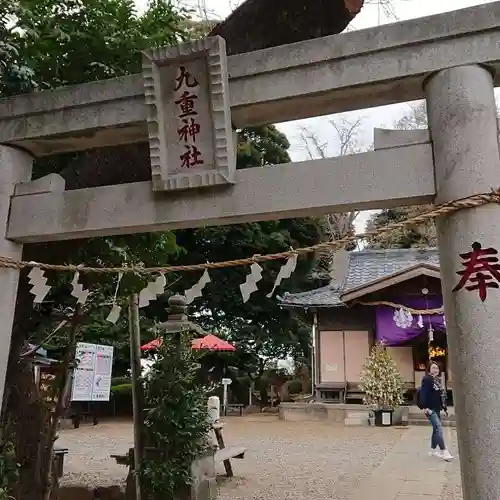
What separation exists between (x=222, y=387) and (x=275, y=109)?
17.9 meters

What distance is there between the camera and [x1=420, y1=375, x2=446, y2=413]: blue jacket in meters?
9.02

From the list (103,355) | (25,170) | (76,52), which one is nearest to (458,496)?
(103,355)

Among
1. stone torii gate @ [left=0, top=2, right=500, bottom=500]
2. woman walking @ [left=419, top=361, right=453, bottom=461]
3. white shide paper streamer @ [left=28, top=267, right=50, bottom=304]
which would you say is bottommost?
woman walking @ [left=419, top=361, right=453, bottom=461]

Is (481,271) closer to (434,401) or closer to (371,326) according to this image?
(434,401)

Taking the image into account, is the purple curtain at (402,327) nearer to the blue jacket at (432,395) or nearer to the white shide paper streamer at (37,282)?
the blue jacket at (432,395)

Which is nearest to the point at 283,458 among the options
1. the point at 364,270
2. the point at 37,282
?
the point at 37,282

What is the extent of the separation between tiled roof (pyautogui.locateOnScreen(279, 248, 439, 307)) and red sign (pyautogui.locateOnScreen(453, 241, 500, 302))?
1405 centimetres

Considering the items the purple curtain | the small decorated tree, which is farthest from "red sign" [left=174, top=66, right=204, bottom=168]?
the purple curtain

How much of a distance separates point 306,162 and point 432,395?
6.96m

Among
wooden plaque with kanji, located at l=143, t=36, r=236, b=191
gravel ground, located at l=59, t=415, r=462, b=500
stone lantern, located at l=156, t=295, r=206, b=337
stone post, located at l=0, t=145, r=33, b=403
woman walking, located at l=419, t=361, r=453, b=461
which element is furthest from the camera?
woman walking, located at l=419, t=361, r=453, b=461

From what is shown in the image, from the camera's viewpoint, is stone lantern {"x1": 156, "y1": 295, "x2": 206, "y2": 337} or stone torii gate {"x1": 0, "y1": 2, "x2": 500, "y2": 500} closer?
stone torii gate {"x1": 0, "y1": 2, "x2": 500, "y2": 500}

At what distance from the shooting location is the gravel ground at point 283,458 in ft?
26.2

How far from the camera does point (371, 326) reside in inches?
697

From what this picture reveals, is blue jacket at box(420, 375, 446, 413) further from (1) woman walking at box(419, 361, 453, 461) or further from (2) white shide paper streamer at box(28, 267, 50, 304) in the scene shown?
(2) white shide paper streamer at box(28, 267, 50, 304)
